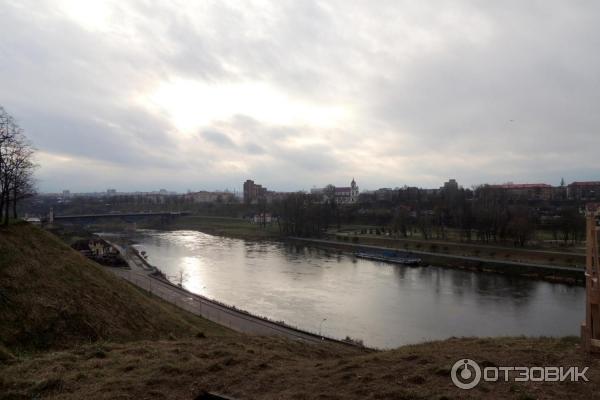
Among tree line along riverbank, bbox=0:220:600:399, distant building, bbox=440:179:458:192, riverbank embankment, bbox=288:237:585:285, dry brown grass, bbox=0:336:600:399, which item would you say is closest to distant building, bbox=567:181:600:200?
Answer: distant building, bbox=440:179:458:192

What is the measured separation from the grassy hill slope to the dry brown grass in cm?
182

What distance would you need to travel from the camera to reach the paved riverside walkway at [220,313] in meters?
15.1

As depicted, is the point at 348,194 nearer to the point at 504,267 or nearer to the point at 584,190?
the point at 584,190

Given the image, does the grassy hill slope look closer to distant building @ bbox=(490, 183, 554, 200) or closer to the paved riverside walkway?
the paved riverside walkway

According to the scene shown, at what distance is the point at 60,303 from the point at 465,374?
9084 millimetres

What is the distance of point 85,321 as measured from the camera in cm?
968

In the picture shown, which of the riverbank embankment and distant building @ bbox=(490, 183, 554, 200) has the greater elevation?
distant building @ bbox=(490, 183, 554, 200)

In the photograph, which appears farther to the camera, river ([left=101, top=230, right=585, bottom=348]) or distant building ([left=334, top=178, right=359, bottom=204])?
distant building ([left=334, top=178, right=359, bottom=204])

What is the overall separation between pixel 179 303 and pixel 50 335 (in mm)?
11163

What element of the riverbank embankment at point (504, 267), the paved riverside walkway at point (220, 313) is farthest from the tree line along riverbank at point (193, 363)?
the riverbank embankment at point (504, 267)

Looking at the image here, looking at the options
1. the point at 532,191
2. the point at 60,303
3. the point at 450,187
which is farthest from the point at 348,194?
the point at 60,303

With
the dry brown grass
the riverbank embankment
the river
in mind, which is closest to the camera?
the dry brown grass

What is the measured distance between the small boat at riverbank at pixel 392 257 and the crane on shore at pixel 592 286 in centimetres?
3128

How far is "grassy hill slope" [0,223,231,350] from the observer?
8641 millimetres
